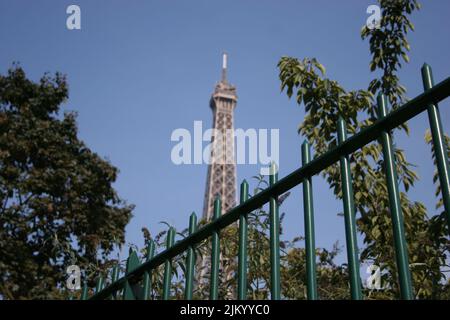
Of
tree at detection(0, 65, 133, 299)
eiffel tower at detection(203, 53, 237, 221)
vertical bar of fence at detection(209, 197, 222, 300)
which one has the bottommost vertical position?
vertical bar of fence at detection(209, 197, 222, 300)

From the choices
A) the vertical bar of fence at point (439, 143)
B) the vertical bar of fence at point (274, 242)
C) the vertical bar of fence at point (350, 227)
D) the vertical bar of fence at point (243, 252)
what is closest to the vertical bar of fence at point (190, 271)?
the vertical bar of fence at point (243, 252)

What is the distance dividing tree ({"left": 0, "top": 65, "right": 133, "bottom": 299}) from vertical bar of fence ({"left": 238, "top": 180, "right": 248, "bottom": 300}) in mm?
10438

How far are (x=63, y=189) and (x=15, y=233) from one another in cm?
162

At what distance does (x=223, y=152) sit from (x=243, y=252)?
44970 millimetres

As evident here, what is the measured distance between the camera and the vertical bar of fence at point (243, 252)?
2.21 metres

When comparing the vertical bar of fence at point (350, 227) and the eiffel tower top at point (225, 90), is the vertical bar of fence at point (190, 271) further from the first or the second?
the eiffel tower top at point (225, 90)

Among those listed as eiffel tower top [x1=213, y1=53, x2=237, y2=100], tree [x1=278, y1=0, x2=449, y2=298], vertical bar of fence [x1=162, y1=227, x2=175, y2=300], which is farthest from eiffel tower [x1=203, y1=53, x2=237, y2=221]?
vertical bar of fence [x1=162, y1=227, x2=175, y2=300]

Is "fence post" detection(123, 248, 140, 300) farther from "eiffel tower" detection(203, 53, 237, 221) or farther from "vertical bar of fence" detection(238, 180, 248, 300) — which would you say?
"eiffel tower" detection(203, 53, 237, 221)

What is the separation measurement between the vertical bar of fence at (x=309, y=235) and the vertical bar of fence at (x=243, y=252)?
1.13ft

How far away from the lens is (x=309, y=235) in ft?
6.51

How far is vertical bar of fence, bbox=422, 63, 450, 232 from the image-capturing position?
158 cm

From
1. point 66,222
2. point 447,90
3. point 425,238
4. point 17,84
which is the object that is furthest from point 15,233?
point 447,90

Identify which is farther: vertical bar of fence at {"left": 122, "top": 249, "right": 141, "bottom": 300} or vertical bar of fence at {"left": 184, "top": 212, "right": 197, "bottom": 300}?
vertical bar of fence at {"left": 122, "top": 249, "right": 141, "bottom": 300}
